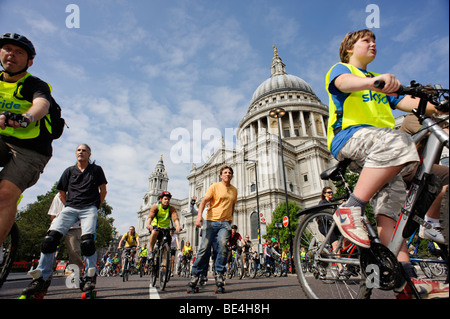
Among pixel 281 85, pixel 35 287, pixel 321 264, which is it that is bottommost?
pixel 35 287

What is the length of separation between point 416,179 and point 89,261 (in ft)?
14.2

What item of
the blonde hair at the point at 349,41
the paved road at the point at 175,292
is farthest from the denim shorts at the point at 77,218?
the blonde hair at the point at 349,41

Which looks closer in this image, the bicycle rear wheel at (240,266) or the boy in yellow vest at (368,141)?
the boy in yellow vest at (368,141)

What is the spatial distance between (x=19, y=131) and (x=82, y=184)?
150 centimetres

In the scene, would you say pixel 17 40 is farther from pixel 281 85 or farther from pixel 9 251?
pixel 281 85

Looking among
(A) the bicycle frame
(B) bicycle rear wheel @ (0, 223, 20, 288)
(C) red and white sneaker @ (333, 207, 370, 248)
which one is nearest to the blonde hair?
(A) the bicycle frame

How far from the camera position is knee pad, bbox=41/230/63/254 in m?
3.28

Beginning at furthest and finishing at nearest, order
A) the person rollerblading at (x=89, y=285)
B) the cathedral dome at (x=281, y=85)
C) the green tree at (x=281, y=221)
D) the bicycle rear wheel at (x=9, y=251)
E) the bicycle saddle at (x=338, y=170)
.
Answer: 1. the cathedral dome at (x=281, y=85)
2. the green tree at (x=281, y=221)
3. the person rollerblading at (x=89, y=285)
4. the bicycle rear wheel at (x=9, y=251)
5. the bicycle saddle at (x=338, y=170)

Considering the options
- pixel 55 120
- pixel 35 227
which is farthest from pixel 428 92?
pixel 35 227

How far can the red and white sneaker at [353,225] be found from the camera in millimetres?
1919

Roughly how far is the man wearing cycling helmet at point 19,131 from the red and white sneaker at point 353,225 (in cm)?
306

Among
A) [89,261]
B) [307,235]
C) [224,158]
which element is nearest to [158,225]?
[89,261]

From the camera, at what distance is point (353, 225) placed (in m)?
1.99

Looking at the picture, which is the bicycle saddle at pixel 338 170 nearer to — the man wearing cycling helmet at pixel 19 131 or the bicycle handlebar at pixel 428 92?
the bicycle handlebar at pixel 428 92
